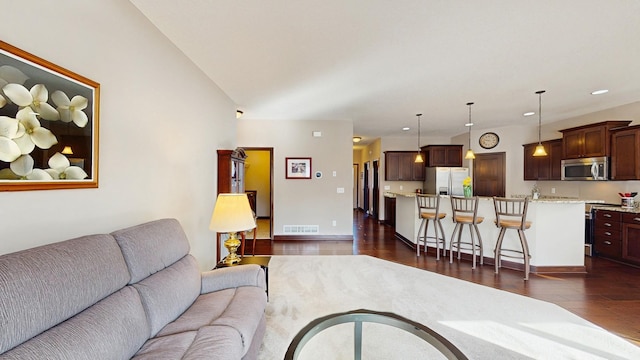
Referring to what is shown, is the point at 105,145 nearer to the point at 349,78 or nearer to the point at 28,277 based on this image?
the point at 28,277

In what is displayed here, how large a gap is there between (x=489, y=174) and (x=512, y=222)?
345 centimetres

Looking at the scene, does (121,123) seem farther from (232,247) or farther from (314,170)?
(314,170)

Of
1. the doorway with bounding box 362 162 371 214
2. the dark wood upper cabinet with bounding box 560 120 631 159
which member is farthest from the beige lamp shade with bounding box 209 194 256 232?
the doorway with bounding box 362 162 371 214

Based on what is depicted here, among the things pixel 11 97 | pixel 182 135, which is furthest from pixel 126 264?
pixel 182 135

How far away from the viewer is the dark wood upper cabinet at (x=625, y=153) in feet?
12.6

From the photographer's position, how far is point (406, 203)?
5121 millimetres

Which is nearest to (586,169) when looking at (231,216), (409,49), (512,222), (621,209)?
(621,209)

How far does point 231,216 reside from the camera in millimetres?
2314

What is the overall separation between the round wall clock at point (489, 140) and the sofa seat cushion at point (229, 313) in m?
6.83

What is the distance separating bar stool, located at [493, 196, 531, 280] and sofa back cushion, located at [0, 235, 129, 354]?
428 centimetres

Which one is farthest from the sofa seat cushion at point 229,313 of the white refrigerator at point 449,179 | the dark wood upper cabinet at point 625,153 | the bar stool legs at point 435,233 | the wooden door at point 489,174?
the wooden door at point 489,174

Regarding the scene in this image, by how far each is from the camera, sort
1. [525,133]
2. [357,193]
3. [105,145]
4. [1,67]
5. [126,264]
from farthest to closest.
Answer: [357,193]
[525,133]
[105,145]
[126,264]
[1,67]

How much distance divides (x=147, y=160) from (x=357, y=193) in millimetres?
9797

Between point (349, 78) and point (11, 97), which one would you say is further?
point (349, 78)
